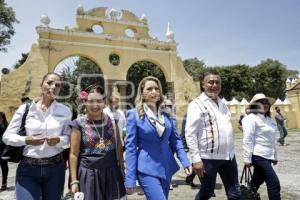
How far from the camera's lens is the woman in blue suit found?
2912 mm

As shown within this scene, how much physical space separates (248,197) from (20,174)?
9.63 feet

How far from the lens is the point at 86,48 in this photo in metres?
17.0

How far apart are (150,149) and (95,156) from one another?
54 centimetres

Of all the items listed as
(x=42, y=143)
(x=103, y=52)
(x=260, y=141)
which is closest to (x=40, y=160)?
(x=42, y=143)

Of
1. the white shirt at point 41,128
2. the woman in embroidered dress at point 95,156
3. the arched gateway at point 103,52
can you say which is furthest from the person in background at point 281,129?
the white shirt at point 41,128

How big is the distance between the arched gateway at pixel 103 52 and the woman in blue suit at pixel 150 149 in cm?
1373

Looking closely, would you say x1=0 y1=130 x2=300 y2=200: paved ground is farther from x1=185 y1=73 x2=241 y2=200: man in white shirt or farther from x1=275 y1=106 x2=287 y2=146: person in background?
x1=275 y1=106 x2=287 y2=146: person in background

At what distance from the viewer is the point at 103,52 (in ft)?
57.1

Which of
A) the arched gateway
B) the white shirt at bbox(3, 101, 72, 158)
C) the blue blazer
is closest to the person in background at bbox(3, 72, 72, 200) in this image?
the white shirt at bbox(3, 101, 72, 158)

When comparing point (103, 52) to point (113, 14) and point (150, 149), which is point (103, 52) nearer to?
point (113, 14)

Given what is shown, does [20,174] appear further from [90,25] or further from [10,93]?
[90,25]

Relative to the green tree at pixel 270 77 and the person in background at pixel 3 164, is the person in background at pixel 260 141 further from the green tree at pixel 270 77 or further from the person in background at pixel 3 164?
the green tree at pixel 270 77

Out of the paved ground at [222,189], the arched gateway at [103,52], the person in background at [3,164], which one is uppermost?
the arched gateway at [103,52]

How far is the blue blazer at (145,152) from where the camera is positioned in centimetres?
294
